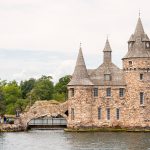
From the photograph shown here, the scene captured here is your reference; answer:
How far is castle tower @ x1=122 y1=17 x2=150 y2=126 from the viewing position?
8344 centimetres

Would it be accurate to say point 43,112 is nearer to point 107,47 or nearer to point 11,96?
point 107,47

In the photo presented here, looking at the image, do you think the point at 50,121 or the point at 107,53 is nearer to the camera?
the point at 107,53

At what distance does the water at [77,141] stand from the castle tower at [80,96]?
4.29m

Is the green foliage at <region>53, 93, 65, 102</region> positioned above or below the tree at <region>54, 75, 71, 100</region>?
below

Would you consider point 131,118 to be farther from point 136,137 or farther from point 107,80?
point 136,137

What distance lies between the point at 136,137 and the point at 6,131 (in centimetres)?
1936

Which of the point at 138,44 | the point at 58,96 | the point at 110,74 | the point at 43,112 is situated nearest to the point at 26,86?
the point at 58,96

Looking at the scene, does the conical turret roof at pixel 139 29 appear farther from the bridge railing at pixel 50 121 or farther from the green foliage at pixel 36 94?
the green foliage at pixel 36 94

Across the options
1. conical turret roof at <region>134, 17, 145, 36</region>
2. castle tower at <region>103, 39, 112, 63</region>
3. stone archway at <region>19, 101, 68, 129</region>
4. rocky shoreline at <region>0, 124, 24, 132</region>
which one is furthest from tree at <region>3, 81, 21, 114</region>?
conical turret roof at <region>134, 17, 145, 36</region>

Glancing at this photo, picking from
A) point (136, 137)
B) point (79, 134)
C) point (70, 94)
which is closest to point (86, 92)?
point (70, 94)

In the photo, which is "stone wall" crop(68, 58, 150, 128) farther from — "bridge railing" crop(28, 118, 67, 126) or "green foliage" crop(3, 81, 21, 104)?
"green foliage" crop(3, 81, 21, 104)

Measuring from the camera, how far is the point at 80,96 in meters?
84.1

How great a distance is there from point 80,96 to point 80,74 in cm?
285

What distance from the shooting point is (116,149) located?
2312 inches
